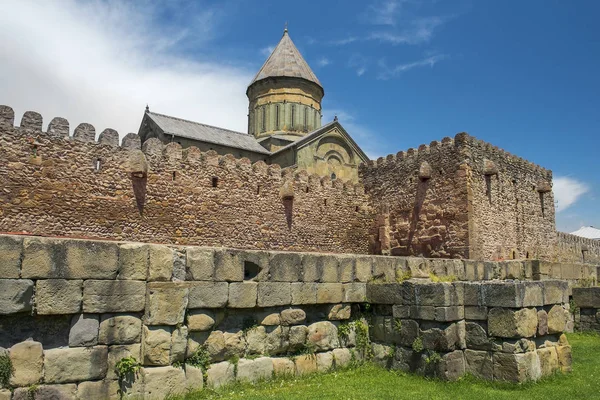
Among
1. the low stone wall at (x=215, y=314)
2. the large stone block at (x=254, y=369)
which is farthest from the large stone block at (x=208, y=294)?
the large stone block at (x=254, y=369)

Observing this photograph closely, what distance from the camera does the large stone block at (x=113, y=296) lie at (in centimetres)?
526

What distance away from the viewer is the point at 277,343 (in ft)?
22.4

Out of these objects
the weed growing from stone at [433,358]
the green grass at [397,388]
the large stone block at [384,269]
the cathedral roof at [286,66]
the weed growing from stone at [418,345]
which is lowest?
the green grass at [397,388]

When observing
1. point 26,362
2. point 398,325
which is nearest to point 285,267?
point 398,325

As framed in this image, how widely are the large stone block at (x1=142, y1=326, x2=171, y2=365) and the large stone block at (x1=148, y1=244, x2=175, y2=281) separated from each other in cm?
58

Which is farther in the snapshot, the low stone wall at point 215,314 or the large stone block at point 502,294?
the large stone block at point 502,294

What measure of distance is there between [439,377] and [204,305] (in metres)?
3.42

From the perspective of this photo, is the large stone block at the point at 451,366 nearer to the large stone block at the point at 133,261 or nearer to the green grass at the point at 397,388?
the green grass at the point at 397,388

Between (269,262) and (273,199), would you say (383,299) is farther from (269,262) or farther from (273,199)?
(273,199)

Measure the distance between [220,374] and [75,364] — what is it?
1730 millimetres

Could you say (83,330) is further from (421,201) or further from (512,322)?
(421,201)

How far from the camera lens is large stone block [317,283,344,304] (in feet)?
24.1

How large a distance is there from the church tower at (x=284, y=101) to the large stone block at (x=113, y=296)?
22949mm

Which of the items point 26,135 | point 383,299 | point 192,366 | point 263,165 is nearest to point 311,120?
point 263,165
